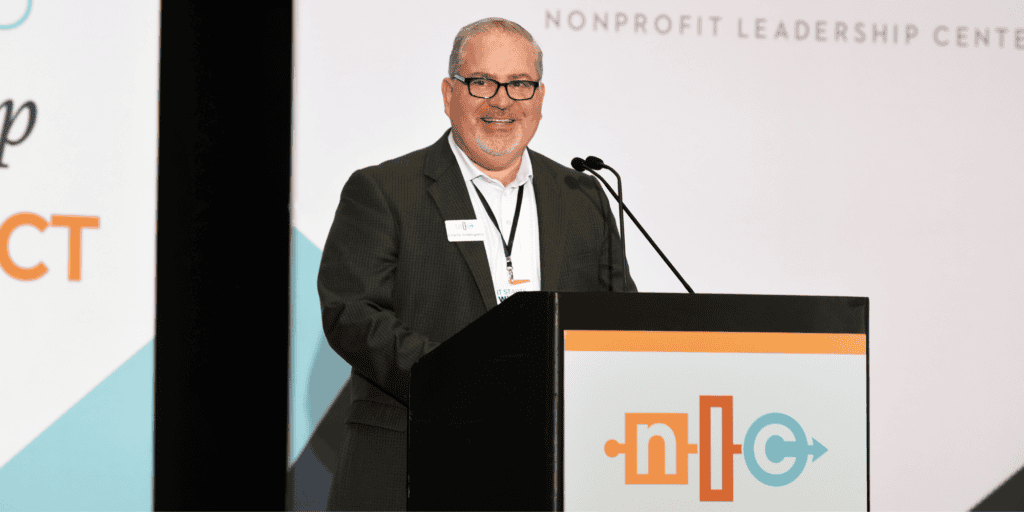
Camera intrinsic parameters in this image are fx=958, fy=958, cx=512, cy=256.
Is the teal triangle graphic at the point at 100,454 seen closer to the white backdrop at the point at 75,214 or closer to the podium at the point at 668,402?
the white backdrop at the point at 75,214

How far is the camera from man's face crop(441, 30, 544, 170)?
216 cm

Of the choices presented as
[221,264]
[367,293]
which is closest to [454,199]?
[367,293]

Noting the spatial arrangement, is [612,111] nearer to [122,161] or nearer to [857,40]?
[857,40]

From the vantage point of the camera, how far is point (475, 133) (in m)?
2.22

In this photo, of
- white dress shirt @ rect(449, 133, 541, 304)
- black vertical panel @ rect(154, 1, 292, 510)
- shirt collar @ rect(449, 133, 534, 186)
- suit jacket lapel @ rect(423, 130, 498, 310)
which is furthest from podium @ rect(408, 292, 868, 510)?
black vertical panel @ rect(154, 1, 292, 510)

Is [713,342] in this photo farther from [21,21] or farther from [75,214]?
[21,21]

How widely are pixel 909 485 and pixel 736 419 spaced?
2.14 meters

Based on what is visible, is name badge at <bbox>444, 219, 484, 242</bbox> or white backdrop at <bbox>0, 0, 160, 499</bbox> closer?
name badge at <bbox>444, 219, 484, 242</bbox>

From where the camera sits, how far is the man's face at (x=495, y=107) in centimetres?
216

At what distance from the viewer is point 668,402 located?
1.24 metres

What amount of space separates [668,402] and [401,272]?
0.91 meters

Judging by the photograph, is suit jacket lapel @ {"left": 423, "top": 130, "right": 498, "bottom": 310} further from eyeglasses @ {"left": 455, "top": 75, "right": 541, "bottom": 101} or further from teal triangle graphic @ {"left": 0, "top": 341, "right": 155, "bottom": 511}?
teal triangle graphic @ {"left": 0, "top": 341, "right": 155, "bottom": 511}

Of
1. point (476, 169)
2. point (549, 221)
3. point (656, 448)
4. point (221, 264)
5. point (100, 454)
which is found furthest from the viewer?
point (221, 264)

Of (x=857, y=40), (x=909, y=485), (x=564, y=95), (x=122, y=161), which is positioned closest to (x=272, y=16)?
(x=122, y=161)
